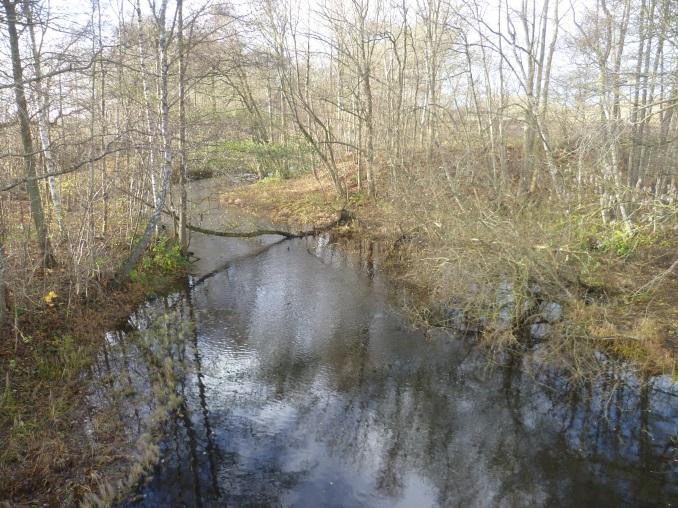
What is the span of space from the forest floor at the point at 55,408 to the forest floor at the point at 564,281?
6.49 meters

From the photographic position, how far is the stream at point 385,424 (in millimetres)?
5883

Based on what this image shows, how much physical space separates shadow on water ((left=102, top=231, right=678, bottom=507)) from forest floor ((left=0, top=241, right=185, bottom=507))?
0.56 meters

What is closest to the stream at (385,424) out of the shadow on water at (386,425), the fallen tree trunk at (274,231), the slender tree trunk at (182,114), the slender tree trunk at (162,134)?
the shadow on water at (386,425)

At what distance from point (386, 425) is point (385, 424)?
27mm

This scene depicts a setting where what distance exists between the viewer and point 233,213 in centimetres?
2044

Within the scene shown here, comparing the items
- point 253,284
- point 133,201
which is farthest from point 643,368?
point 133,201

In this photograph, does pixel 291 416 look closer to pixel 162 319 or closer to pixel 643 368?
pixel 162 319

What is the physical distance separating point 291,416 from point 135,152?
27.6ft

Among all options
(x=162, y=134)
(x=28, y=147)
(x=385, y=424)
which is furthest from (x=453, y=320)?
(x=28, y=147)

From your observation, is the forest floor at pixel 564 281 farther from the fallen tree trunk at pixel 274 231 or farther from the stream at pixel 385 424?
the fallen tree trunk at pixel 274 231

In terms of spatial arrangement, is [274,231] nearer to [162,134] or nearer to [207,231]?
[207,231]

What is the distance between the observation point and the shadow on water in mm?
5887

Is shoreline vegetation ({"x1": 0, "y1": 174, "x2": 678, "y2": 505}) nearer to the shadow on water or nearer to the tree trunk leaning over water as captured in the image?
the shadow on water

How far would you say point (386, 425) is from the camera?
705cm
